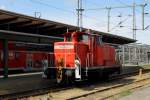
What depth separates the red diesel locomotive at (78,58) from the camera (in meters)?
20.0

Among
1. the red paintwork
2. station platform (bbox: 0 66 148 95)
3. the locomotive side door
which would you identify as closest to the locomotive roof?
the red paintwork

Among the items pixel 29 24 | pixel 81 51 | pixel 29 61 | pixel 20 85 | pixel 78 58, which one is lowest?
pixel 20 85

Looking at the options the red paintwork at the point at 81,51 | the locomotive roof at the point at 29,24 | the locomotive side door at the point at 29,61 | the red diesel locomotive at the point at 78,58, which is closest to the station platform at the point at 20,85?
the red diesel locomotive at the point at 78,58

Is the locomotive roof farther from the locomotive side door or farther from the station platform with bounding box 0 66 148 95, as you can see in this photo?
the locomotive side door

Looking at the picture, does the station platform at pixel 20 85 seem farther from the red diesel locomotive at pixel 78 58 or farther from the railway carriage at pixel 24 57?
the railway carriage at pixel 24 57

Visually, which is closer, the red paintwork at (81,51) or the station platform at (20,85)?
the station platform at (20,85)

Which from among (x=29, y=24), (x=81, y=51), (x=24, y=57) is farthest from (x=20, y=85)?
(x=24, y=57)

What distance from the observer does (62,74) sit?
65.7 ft

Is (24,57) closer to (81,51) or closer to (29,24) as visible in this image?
(29,24)

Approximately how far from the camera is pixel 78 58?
2042 centimetres

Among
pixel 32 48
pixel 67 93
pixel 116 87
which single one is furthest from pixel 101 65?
pixel 32 48

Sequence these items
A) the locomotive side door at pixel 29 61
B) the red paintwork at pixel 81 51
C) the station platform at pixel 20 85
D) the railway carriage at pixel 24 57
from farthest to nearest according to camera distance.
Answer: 1. the locomotive side door at pixel 29 61
2. the railway carriage at pixel 24 57
3. the red paintwork at pixel 81 51
4. the station platform at pixel 20 85

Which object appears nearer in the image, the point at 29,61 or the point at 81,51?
the point at 81,51

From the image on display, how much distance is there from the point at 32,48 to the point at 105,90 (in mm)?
11642
